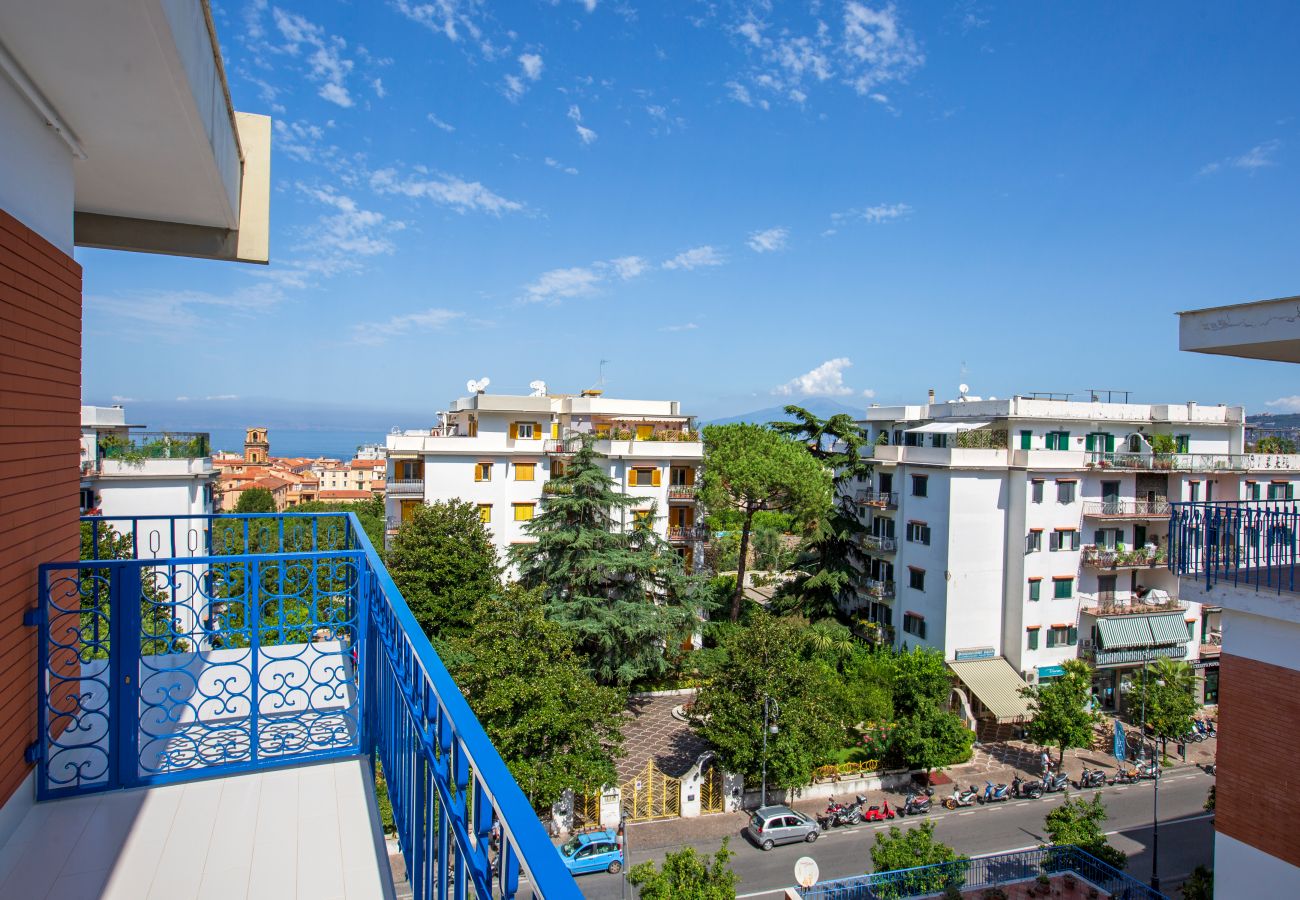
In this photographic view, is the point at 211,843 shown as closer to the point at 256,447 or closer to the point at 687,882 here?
the point at 687,882

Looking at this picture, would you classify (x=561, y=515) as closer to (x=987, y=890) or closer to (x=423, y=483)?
(x=423, y=483)

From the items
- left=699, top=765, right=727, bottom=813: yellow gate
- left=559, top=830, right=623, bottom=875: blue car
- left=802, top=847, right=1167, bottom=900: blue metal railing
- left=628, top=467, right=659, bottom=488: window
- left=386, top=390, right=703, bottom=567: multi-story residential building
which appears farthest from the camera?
left=628, top=467, right=659, bottom=488: window

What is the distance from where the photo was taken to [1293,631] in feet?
16.3

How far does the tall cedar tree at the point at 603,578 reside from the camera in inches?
736

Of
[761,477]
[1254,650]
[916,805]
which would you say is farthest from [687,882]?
[761,477]

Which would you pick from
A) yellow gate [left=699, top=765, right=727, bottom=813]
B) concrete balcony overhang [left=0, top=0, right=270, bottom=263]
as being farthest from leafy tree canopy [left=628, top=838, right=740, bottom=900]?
concrete balcony overhang [left=0, top=0, right=270, bottom=263]

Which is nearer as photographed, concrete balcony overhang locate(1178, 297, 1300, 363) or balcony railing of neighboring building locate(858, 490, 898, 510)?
concrete balcony overhang locate(1178, 297, 1300, 363)

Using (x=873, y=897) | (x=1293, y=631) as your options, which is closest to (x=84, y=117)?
(x=1293, y=631)

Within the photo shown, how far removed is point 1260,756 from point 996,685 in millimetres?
16764

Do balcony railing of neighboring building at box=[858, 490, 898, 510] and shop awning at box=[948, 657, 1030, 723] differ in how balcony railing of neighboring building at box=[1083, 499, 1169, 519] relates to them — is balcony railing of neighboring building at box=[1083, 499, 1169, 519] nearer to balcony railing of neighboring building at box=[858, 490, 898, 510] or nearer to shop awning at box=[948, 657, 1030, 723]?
shop awning at box=[948, 657, 1030, 723]

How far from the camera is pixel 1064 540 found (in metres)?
21.4

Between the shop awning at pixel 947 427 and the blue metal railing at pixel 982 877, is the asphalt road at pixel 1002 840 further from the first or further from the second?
the shop awning at pixel 947 427

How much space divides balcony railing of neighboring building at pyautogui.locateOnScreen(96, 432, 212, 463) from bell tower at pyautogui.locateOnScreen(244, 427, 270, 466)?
68.3 metres

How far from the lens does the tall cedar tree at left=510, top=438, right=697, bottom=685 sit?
1869 cm
